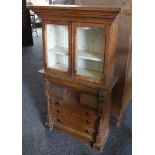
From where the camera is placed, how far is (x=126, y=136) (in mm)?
2037

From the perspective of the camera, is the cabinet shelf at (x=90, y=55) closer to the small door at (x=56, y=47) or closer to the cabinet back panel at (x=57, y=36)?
the small door at (x=56, y=47)

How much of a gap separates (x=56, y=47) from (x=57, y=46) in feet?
0.10

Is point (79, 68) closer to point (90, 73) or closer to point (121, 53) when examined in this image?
point (90, 73)

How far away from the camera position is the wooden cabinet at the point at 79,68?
143 centimetres

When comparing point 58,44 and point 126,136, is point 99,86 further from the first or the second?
point 126,136

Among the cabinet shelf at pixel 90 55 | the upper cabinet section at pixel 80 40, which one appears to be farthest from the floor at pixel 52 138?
the cabinet shelf at pixel 90 55

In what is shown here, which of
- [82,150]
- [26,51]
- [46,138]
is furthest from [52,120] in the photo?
[26,51]

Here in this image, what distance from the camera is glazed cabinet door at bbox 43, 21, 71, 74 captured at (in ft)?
5.62

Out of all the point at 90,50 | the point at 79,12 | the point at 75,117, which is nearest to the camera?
the point at 79,12

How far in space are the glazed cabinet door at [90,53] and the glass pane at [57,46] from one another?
0.15 metres

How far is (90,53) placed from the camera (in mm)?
1712

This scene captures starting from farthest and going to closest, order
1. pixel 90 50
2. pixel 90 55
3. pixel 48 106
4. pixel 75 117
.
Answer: pixel 48 106
pixel 75 117
pixel 90 50
pixel 90 55

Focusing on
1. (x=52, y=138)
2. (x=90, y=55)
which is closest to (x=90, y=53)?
(x=90, y=55)
